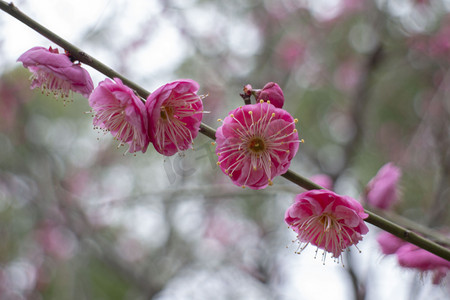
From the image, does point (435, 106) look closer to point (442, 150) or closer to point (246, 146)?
point (442, 150)

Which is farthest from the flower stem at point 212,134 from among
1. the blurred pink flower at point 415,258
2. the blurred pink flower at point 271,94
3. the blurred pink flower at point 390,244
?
the blurred pink flower at point 390,244

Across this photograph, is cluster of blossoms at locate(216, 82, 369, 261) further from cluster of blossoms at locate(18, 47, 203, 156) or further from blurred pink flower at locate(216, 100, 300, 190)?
cluster of blossoms at locate(18, 47, 203, 156)

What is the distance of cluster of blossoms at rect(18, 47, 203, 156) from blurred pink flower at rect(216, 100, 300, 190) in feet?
0.30

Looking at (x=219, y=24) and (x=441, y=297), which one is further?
(x=219, y=24)

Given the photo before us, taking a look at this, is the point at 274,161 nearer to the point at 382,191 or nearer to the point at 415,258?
the point at 415,258

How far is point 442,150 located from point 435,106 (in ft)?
2.36

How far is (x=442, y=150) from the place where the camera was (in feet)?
7.88

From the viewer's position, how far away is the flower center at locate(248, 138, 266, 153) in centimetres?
106

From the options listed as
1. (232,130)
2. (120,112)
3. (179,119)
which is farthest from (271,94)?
(120,112)

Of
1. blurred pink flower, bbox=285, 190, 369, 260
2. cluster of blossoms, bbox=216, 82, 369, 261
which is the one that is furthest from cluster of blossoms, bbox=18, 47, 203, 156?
blurred pink flower, bbox=285, 190, 369, 260

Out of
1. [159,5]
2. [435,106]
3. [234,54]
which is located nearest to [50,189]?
[159,5]

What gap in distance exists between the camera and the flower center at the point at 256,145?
1064 mm

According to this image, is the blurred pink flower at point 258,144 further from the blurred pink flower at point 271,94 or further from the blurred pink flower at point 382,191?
the blurred pink flower at point 382,191

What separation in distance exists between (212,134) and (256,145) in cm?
17
